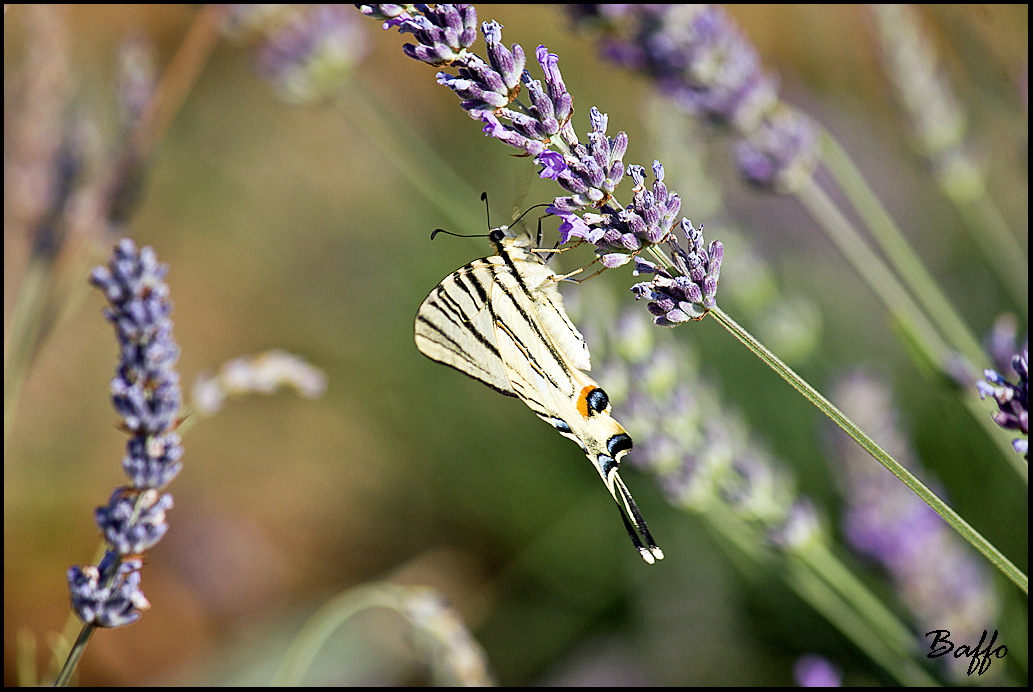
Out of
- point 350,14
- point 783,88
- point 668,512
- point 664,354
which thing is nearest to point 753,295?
point 664,354

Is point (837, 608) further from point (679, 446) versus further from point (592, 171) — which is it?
point (592, 171)

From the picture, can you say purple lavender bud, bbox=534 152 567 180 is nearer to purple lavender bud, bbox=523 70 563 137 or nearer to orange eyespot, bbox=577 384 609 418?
purple lavender bud, bbox=523 70 563 137

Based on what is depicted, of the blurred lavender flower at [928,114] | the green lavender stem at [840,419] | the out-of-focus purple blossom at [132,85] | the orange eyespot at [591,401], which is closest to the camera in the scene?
the green lavender stem at [840,419]

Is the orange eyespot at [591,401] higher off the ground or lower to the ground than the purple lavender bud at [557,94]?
lower

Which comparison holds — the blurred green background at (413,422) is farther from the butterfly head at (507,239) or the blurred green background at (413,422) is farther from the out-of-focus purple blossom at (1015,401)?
Answer: the out-of-focus purple blossom at (1015,401)

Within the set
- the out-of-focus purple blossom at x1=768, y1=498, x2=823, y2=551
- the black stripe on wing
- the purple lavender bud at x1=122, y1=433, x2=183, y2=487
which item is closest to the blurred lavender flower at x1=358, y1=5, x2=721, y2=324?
the black stripe on wing

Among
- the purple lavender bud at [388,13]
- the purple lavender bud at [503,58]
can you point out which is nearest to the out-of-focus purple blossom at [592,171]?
the purple lavender bud at [503,58]

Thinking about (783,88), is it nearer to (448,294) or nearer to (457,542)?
(457,542)
